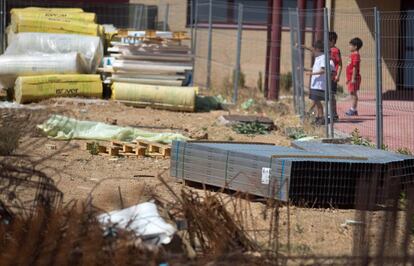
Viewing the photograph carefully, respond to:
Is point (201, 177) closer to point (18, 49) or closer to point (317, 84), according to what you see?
point (317, 84)

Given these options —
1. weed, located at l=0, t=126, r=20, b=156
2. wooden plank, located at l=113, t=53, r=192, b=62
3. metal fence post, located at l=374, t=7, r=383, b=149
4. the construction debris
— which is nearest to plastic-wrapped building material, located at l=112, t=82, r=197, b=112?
wooden plank, located at l=113, t=53, r=192, b=62

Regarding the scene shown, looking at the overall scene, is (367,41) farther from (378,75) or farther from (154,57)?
(378,75)

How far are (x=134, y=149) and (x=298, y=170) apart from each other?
10.9 ft

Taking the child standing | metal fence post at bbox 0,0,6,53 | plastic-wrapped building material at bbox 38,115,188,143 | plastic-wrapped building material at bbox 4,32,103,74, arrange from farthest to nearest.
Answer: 1. metal fence post at bbox 0,0,6,53
2. plastic-wrapped building material at bbox 4,32,103,74
3. the child standing
4. plastic-wrapped building material at bbox 38,115,188,143

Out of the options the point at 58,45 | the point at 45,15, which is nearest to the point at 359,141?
the point at 58,45

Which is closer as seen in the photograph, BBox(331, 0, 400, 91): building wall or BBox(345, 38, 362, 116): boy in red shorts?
BBox(331, 0, 400, 91): building wall

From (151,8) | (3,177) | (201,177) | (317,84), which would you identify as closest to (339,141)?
(201,177)

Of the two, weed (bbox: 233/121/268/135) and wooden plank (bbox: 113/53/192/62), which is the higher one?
wooden plank (bbox: 113/53/192/62)

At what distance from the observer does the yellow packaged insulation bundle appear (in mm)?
16359

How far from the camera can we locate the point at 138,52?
684 inches

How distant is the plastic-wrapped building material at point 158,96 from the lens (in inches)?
649

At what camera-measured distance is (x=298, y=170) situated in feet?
27.8

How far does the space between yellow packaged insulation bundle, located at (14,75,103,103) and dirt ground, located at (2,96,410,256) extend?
1.62 ft

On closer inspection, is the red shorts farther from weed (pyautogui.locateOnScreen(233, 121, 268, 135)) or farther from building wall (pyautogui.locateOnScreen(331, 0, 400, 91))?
weed (pyautogui.locateOnScreen(233, 121, 268, 135))
